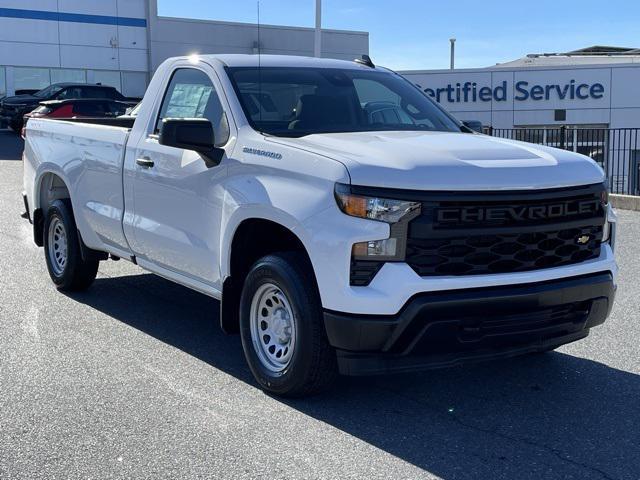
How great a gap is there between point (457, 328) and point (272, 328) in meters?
1.18

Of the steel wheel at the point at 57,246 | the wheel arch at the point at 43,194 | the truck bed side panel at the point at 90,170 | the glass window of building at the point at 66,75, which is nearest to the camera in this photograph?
the truck bed side panel at the point at 90,170

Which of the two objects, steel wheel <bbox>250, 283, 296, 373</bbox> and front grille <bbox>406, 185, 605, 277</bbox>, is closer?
front grille <bbox>406, 185, 605, 277</bbox>

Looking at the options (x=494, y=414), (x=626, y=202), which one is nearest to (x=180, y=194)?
(x=494, y=414)

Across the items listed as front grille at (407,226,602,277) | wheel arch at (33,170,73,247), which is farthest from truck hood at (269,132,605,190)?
wheel arch at (33,170,73,247)

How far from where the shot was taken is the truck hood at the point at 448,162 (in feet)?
14.7

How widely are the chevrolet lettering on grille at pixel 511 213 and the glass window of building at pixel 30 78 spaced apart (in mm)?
39798

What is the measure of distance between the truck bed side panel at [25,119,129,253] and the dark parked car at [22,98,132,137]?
14.3 m

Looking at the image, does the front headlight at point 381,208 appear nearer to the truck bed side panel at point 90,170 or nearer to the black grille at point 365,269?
the black grille at point 365,269

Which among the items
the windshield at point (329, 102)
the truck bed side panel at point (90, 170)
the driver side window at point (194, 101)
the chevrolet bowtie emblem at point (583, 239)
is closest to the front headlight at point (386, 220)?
the chevrolet bowtie emblem at point (583, 239)

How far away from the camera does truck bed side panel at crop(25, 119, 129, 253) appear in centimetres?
669

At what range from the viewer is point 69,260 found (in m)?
7.64

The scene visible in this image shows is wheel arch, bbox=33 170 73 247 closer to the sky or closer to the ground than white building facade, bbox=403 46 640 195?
closer to the ground

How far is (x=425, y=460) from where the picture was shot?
4.23 metres

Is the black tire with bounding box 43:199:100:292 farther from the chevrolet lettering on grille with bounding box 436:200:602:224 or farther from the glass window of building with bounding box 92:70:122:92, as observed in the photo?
the glass window of building with bounding box 92:70:122:92
